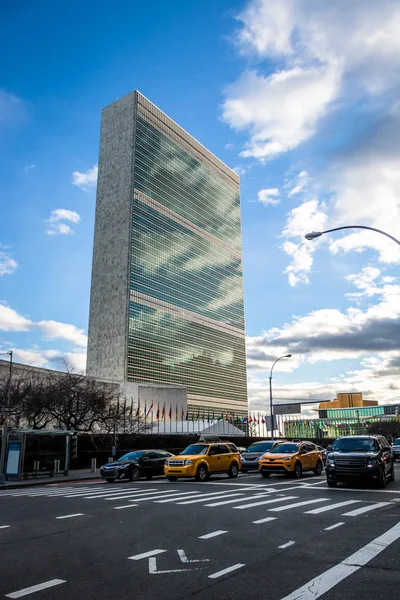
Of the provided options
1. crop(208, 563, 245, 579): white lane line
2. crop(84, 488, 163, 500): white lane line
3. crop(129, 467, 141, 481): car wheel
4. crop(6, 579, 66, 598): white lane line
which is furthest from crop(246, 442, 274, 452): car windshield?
crop(6, 579, 66, 598): white lane line

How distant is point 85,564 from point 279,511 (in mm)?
6159

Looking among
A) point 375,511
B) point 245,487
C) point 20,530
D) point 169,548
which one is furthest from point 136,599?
point 245,487

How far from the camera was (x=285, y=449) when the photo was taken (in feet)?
77.7

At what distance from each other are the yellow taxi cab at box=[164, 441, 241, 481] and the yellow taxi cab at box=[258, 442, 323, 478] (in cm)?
182

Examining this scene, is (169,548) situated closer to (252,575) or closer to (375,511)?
(252,575)

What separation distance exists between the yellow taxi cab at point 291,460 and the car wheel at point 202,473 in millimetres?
2516

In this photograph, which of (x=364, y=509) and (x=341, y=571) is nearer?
(x=341, y=571)

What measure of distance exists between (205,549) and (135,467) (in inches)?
694

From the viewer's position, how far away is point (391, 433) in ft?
366

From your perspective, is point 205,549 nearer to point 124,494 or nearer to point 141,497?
point 141,497

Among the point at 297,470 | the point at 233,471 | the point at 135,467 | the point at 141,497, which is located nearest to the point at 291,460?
the point at 297,470

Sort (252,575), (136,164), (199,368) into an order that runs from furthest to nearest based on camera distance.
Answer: (199,368) < (136,164) < (252,575)

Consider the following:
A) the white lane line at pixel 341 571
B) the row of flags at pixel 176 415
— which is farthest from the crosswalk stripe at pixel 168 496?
the row of flags at pixel 176 415

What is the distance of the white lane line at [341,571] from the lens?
5398mm
